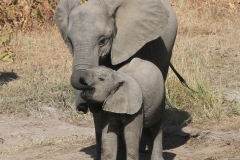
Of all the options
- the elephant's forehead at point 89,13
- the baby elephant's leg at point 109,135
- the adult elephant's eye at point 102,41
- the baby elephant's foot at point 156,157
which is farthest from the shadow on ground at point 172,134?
the elephant's forehead at point 89,13

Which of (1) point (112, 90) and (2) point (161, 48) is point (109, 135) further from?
(2) point (161, 48)

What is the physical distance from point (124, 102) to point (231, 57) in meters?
5.85

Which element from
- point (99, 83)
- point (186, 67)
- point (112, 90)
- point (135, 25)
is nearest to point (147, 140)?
point (135, 25)

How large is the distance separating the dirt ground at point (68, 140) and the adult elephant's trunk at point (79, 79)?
1.71 m

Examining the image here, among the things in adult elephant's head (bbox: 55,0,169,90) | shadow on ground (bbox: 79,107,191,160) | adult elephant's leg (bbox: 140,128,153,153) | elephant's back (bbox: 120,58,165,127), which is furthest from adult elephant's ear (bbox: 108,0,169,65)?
shadow on ground (bbox: 79,107,191,160)

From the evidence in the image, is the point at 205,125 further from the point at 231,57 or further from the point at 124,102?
the point at 231,57

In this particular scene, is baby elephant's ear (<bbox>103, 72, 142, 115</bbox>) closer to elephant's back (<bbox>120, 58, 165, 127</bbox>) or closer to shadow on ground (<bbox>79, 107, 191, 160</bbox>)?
elephant's back (<bbox>120, 58, 165, 127</bbox>)

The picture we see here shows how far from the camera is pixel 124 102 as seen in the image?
520 centimetres

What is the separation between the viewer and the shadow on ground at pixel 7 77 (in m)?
10.1

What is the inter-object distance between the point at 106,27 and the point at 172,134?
7.26 ft

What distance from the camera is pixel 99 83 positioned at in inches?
199

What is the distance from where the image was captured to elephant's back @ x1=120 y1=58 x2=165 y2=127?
543 cm

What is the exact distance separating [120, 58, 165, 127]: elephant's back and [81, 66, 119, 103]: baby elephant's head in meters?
0.29

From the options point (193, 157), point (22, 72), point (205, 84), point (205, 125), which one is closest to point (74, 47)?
point (193, 157)
